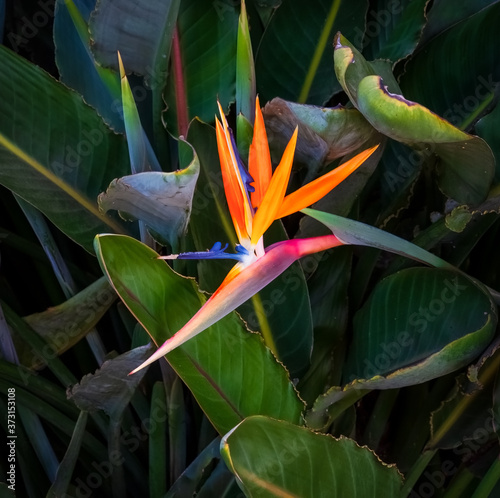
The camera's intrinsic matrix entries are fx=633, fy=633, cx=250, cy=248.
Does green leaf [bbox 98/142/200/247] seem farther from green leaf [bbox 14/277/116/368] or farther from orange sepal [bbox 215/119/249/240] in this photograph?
green leaf [bbox 14/277/116/368]

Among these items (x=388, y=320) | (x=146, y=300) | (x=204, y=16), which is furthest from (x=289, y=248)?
(x=204, y=16)

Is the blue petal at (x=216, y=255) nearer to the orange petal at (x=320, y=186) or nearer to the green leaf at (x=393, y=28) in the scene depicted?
the orange petal at (x=320, y=186)

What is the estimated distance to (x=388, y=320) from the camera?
2.16ft

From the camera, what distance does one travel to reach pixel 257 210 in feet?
1.43

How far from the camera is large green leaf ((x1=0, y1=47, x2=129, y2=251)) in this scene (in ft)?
2.06

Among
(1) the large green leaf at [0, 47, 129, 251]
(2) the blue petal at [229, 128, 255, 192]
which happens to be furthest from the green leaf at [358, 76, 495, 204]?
(1) the large green leaf at [0, 47, 129, 251]

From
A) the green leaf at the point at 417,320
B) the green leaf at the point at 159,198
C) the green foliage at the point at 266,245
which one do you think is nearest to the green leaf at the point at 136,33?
the green foliage at the point at 266,245

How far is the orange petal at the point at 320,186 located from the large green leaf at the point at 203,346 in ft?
0.41

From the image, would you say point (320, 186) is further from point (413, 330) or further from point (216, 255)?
point (413, 330)

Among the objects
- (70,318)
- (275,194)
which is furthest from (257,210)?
(70,318)

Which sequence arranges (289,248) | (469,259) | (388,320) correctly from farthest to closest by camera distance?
(469,259) < (388,320) < (289,248)

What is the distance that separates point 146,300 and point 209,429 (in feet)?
1.00

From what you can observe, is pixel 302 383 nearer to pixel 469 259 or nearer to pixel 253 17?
pixel 469 259

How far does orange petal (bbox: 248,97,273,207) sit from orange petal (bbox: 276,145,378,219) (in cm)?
3
